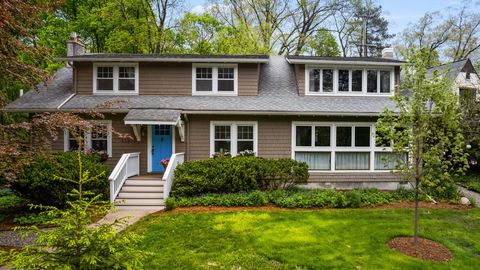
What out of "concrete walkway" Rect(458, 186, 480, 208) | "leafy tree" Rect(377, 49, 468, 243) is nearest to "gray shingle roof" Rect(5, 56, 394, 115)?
"concrete walkway" Rect(458, 186, 480, 208)

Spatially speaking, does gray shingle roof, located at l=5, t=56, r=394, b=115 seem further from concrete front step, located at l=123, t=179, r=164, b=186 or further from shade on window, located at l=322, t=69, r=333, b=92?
concrete front step, located at l=123, t=179, r=164, b=186

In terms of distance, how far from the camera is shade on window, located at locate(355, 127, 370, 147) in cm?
1184

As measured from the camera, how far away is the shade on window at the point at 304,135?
11.8 metres

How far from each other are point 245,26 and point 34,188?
22.4 metres

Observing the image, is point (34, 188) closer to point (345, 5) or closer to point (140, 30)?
point (140, 30)

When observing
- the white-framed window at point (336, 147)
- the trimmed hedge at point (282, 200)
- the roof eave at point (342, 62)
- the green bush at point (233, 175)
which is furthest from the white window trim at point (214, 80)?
the trimmed hedge at point (282, 200)

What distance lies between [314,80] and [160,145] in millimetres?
7153

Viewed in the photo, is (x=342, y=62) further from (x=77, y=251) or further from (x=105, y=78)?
(x=77, y=251)

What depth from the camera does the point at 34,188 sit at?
26.9 feet

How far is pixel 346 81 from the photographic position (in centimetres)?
1290

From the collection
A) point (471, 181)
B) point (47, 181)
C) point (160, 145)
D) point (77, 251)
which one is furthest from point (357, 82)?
point (77, 251)

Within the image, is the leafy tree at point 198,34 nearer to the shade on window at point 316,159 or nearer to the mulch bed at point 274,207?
the shade on window at point 316,159

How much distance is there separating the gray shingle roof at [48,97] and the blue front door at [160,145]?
392 centimetres

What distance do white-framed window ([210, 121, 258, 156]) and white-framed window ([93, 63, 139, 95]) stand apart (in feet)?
13.3
